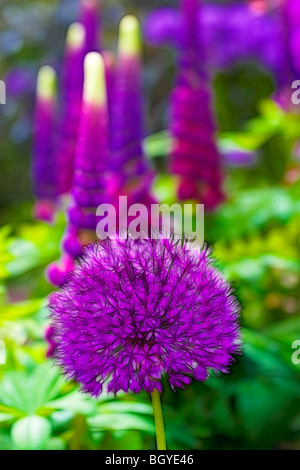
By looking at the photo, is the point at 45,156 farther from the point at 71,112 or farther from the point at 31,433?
the point at 31,433

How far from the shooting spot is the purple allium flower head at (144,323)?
0.51 metres

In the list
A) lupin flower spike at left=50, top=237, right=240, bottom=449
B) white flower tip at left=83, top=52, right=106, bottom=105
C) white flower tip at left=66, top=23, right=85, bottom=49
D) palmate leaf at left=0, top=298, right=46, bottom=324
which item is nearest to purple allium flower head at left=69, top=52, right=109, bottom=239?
white flower tip at left=83, top=52, right=106, bottom=105

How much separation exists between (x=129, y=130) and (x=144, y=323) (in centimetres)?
39

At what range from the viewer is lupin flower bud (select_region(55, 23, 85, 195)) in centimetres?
103

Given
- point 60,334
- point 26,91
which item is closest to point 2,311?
point 60,334

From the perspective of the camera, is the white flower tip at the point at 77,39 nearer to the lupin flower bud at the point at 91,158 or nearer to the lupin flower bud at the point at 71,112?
the lupin flower bud at the point at 71,112

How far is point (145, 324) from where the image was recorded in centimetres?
51

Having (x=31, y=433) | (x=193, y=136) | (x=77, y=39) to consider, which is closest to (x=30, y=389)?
(x=31, y=433)

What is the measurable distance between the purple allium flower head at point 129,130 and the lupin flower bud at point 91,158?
0.09 meters

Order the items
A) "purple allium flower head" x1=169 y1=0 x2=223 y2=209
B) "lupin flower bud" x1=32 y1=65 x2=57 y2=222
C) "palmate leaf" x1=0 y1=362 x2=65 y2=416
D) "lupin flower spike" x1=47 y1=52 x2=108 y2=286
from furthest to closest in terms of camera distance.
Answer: "lupin flower bud" x1=32 y1=65 x2=57 y2=222 → "purple allium flower head" x1=169 y1=0 x2=223 y2=209 → "lupin flower spike" x1=47 y1=52 x2=108 y2=286 → "palmate leaf" x1=0 y1=362 x2=65 y2=416

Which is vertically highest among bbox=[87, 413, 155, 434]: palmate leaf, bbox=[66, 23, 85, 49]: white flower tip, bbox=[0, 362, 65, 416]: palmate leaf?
bbox=[66, 23, 85, 49]: white flower tip

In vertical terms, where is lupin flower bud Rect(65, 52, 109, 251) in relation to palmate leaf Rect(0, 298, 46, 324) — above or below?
above

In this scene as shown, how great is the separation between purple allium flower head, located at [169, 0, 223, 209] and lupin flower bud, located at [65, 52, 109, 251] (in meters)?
0.23

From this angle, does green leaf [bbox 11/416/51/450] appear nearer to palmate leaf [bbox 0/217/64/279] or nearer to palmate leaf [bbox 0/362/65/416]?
palmate leaf [bbox 0/362/65/416]
